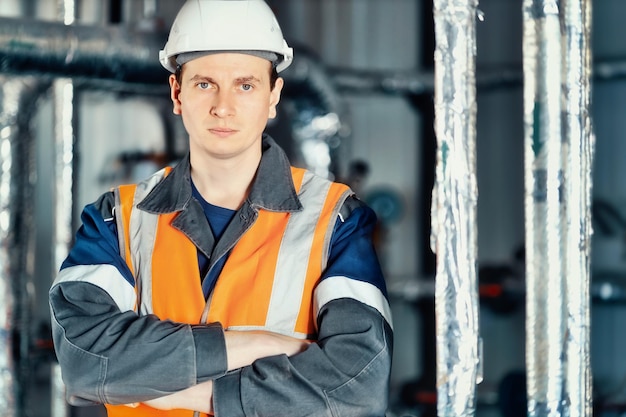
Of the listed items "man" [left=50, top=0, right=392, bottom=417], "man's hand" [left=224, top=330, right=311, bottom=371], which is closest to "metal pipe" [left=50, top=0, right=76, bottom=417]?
"man" [left=50, top=0, right=392, bottom=417]

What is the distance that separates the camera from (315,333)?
6.77 ft

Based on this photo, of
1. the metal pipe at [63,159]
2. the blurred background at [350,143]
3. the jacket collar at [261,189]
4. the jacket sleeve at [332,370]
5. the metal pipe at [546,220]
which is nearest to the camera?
the jacket sleeve at [332,370]

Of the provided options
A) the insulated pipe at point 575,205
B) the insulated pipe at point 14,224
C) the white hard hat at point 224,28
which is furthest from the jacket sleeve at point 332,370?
the insulated pipe at point 14,224

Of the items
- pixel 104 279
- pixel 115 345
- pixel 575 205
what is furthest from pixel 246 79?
pixel 575 205

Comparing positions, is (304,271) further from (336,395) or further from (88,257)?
(88,257)

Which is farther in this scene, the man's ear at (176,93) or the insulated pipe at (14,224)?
the insulated pipe at (14,224)

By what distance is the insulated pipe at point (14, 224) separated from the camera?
4.13 metres

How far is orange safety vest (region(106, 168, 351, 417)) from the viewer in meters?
2.03

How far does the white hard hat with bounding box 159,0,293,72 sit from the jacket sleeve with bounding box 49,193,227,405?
531mm

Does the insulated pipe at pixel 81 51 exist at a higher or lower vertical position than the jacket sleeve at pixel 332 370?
higher

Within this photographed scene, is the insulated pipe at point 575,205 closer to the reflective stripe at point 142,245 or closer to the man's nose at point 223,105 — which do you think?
the man's nose at point 223,105

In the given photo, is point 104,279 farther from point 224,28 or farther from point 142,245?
point 224,28

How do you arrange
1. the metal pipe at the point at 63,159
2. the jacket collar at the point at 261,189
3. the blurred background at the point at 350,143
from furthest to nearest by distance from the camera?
the metal pipe at the point at 63,159 → the blurred background at the point at 350,143 → the jacket collar at the point at 261,189

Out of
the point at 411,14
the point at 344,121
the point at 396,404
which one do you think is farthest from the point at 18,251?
the point at 411,14
